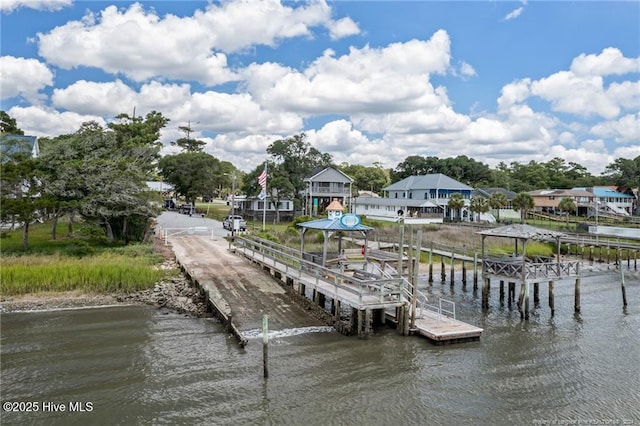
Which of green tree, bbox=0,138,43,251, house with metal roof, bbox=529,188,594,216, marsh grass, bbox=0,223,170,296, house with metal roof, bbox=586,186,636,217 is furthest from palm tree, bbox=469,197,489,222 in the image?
green tree, bbox=0,138,43,251

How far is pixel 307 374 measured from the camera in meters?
12.6

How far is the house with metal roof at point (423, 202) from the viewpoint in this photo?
60562 mm

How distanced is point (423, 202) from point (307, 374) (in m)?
50.4

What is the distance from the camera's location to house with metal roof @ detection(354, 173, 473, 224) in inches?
2384

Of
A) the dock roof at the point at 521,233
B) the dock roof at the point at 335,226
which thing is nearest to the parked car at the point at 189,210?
the dock roof at the point at 335,226

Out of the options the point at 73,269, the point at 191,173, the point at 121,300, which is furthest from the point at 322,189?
the point at 121,300

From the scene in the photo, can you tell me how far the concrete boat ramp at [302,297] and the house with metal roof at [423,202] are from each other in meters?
35.4

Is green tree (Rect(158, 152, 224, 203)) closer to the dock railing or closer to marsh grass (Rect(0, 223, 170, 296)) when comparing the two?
marsh grass (Rect(0, 223, 170, 296))

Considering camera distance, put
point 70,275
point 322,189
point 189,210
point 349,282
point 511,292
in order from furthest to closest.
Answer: point 189,210
point 322,189
point 511,292
point 70,275
point 349,282

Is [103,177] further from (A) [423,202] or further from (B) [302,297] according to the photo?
(A) [423,202]

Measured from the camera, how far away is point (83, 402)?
1092 centimetres

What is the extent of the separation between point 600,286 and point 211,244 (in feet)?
83.6

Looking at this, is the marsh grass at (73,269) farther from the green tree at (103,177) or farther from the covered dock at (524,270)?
the covered dock at (524,270)

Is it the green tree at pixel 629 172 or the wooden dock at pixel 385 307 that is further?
the green tree at pixel 629 172
